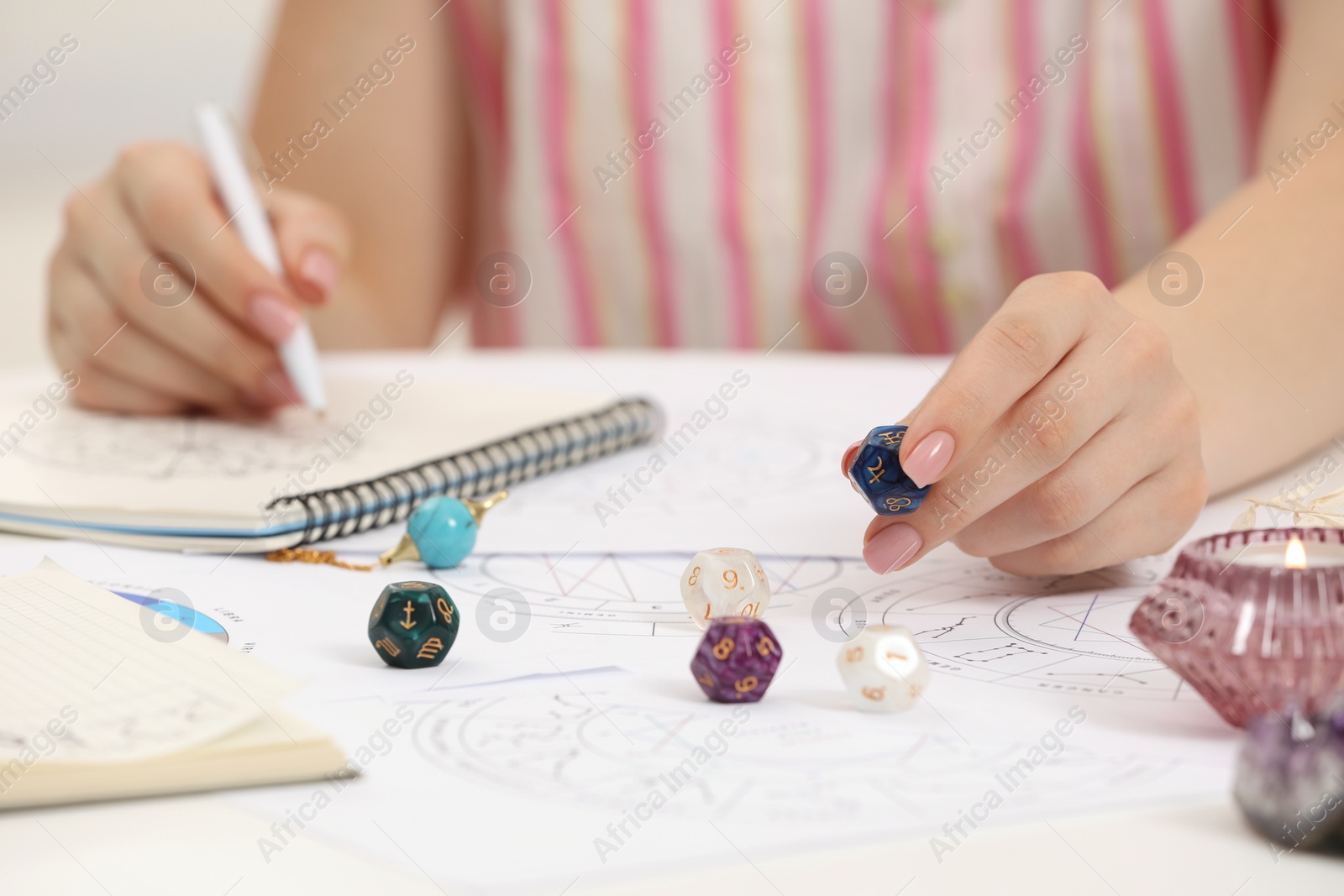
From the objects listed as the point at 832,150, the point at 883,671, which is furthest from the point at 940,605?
the point at 832,150

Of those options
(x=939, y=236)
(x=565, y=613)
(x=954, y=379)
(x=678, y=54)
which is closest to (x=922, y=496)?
(x=954, y=379)

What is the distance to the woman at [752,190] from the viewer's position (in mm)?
906

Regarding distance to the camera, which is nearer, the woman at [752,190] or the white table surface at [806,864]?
the white table surface at [806,864]

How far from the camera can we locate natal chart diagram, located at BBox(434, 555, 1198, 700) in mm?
507

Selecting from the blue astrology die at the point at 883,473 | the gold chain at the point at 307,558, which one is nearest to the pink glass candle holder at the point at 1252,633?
the blue astrology die at the point at 883,473

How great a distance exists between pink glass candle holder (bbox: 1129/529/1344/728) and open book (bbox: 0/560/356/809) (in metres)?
0.29

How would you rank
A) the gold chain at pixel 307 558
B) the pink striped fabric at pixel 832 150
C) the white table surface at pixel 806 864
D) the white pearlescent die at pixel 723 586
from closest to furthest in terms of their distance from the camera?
the white table surface at pixel 806 864 < the white pearlescent die at pixel 723 586 < the gold chain at pixel 307 558 < the pink striped fabric at pixel 832 150

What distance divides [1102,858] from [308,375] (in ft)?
2.35

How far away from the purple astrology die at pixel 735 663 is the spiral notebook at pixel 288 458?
0.30 m

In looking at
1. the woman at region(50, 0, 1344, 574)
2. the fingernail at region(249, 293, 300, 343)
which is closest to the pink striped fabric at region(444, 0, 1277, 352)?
the woman at region(50, 0, 1344, 574)

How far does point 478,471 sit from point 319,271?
0.95 feet

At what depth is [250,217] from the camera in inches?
38.4

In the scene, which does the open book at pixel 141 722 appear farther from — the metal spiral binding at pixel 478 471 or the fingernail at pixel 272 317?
the fingernail at pixel 272 317

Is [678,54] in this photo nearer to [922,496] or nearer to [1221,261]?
[1221,261]
